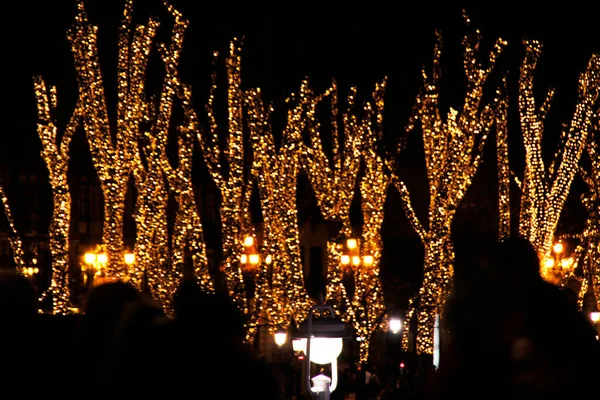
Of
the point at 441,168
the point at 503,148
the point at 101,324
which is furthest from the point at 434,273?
the point at 101,324

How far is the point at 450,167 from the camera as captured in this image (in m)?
20.8

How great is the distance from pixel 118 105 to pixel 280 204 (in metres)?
3.98

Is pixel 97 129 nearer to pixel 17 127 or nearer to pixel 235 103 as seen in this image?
pixel 235 103

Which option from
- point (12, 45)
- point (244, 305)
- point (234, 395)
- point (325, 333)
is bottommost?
point (234, 395)

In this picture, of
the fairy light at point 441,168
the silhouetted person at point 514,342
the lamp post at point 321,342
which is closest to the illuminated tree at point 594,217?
the fairy light at point 441,168

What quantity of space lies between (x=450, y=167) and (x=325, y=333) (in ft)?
36.9

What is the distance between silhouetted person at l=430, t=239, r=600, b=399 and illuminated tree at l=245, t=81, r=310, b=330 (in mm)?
16611

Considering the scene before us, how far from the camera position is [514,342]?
3.11 m

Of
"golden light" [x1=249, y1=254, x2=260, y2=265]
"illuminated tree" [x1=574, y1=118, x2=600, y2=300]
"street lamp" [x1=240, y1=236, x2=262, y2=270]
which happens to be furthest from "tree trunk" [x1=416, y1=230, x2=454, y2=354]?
"golden light" [x1=249, y1=254, x2=260, y2=265]

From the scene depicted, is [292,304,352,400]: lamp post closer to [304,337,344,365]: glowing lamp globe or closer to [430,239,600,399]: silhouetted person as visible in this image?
[304,337,344,365]: glowing lamp globe

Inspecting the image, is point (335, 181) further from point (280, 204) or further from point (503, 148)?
point (503, 148)

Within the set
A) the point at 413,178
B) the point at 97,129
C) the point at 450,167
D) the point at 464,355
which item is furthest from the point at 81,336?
the point at 413,178

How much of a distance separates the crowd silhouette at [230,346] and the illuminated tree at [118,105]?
13813mm

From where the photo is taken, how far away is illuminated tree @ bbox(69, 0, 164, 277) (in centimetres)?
1841
